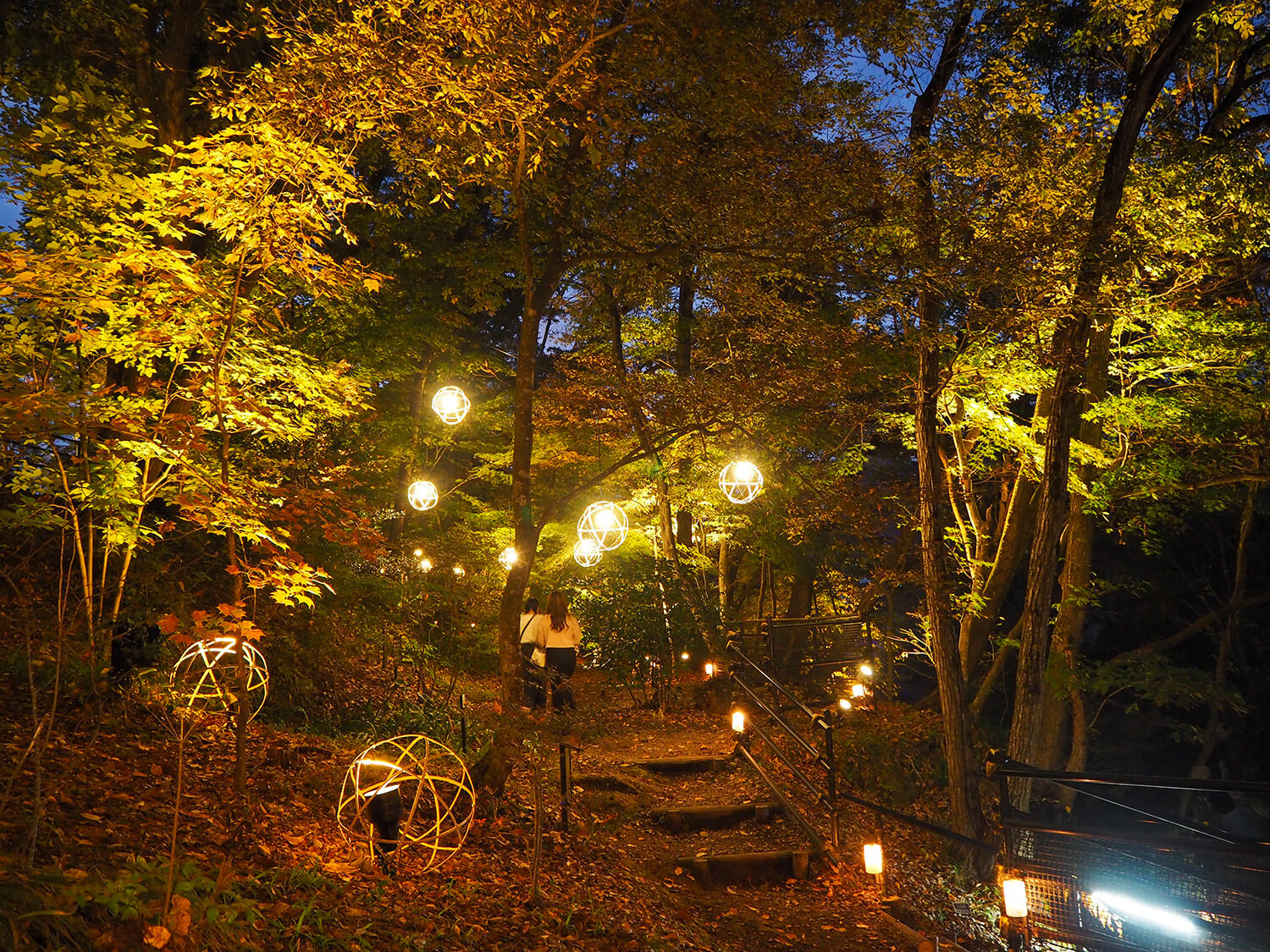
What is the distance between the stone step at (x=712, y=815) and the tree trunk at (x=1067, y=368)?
297 cm

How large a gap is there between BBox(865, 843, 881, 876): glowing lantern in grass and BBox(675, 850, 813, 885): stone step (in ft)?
2.04

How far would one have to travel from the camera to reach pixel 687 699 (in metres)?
12.9

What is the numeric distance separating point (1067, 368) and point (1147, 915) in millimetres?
5073

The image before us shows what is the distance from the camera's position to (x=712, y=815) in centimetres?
778

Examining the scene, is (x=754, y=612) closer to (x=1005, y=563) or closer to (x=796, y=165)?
(x=1005, y=563)

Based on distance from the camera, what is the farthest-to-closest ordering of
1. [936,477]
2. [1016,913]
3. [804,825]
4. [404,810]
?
[936,477] < [804,825] < [404,810] < [1016,913]

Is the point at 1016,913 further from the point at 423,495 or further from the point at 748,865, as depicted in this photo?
the point at 423,495

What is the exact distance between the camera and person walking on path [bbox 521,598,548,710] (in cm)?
1045

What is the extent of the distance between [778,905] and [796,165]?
7813 millimetres

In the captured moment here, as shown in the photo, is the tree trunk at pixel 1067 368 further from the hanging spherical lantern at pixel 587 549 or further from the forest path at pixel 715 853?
the hanging spherical lantern at pixel 587 549

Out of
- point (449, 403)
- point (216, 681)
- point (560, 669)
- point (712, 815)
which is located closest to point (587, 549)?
point (560, 669)

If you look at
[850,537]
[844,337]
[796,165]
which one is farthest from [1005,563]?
[850,537]

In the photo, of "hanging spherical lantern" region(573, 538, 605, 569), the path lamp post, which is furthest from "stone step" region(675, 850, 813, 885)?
"hanging spherical lantern" region(573, 538, 605, 569)

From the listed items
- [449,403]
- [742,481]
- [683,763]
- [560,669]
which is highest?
[449,403]
